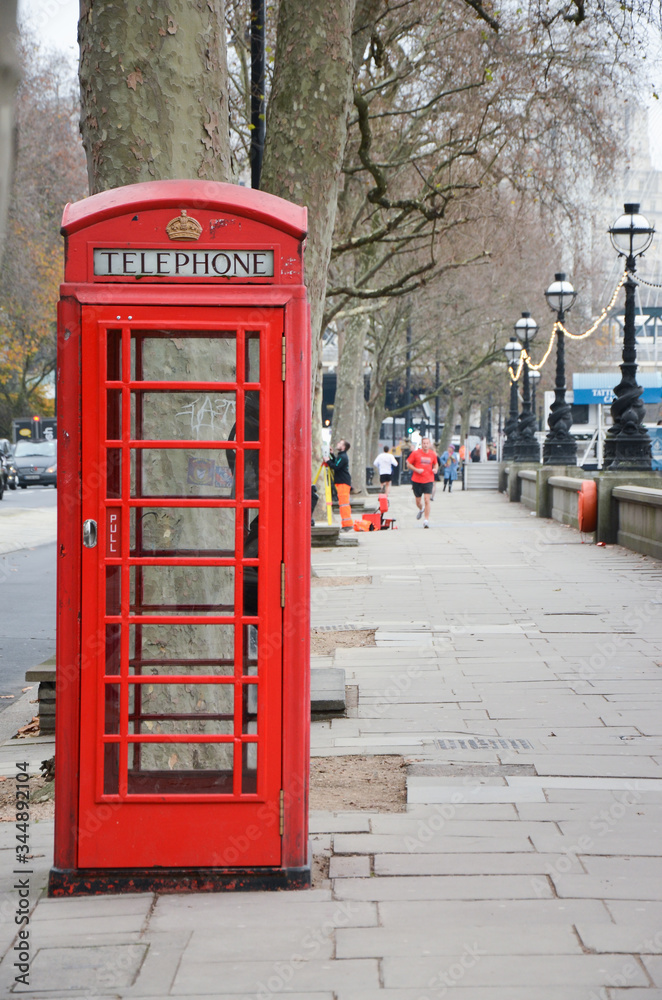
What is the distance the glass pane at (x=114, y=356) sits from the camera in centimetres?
399

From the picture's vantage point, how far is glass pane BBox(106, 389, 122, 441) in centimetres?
410

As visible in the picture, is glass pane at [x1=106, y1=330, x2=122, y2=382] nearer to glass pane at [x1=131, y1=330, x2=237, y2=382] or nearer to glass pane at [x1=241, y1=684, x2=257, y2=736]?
glass pane at [x1=131, y1=330, x2=237, y2=382]

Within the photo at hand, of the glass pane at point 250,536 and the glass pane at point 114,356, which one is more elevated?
the glass pane at point 114,356

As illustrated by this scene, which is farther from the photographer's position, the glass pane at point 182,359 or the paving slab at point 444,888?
the glass pane at point 182,359

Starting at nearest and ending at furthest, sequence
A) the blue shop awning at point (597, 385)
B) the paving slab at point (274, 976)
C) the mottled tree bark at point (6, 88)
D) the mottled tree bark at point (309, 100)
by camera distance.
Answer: the mottled tree bark at point (6, 88) < the paving slab at point (274, 976) < the mottled tree bark at point (309, 100) < the blue shop awning at point (597, 385)

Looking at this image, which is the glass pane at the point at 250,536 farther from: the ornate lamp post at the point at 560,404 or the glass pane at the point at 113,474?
the ornate lamp post at the point at 560,404

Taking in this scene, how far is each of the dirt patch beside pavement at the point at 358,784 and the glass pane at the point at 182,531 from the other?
4.18 ft

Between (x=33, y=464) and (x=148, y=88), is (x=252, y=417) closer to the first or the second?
(x=148, y=88)

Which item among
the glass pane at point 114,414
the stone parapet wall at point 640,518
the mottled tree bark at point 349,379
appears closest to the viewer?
the glass pane at point 114,414

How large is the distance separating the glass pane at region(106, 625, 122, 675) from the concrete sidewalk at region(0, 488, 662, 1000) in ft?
2.53

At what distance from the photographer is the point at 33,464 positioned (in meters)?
47.2

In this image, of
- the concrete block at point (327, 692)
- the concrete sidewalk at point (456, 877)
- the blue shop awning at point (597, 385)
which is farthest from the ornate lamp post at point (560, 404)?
the blue shop awning at point (597, 385)

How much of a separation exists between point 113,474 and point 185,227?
0.88m

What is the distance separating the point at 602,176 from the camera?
70.3 feet
